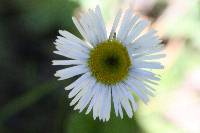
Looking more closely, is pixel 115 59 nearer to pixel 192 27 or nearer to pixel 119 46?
pixel 119 46

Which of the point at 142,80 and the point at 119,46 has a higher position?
the point at 119,46

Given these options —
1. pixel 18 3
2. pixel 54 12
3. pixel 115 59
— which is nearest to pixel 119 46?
pixel 115 59

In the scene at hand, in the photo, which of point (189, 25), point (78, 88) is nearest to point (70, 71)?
point (78, 88)

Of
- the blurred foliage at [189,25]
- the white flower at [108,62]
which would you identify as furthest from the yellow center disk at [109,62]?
the blurred foliage at [189,25]

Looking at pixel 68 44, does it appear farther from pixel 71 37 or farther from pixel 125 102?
pixel 125 102

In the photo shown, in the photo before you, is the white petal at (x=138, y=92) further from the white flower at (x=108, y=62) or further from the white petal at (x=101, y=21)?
the white petal at (x=101, y=21)

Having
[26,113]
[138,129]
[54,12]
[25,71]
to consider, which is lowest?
[138,129]

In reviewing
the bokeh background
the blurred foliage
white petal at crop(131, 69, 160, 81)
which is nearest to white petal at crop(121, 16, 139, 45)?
white petal at crop(131, 69, 160, 81)

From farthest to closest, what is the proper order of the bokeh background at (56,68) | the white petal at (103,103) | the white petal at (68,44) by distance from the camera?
the bokeh background at (56,68)
the white petal at (103,103)
the white petal at (68,44)
